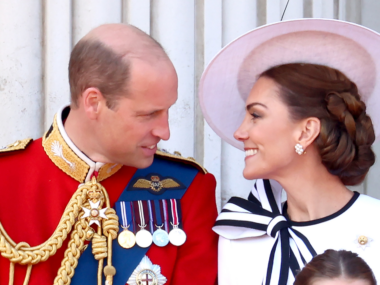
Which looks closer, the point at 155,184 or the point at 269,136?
the point at 269,136

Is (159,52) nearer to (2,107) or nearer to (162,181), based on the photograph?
(162,181)

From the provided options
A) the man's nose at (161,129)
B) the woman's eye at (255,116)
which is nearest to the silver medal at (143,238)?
the man's nose at (161,129)

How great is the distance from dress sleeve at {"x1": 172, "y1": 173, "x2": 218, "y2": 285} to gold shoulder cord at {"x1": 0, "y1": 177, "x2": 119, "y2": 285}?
245 mm

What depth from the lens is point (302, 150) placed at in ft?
6.72

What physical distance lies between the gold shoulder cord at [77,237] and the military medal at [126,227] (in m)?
0.03

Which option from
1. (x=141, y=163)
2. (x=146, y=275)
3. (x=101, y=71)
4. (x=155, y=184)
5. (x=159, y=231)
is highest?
(x=101, y=71)

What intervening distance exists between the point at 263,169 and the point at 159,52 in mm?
514

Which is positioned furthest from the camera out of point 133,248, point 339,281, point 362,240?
point 133,248

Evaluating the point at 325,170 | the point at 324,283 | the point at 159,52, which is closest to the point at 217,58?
the point at 159,52

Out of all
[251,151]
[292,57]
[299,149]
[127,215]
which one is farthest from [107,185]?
[292,57]

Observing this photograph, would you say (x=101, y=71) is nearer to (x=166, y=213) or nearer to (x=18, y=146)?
(x=18, y=146)

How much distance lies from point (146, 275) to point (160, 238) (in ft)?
0.43

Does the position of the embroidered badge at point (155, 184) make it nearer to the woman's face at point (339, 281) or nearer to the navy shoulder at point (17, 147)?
the navy shoulder at point (17, 147)

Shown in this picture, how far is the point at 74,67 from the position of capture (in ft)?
6.86
